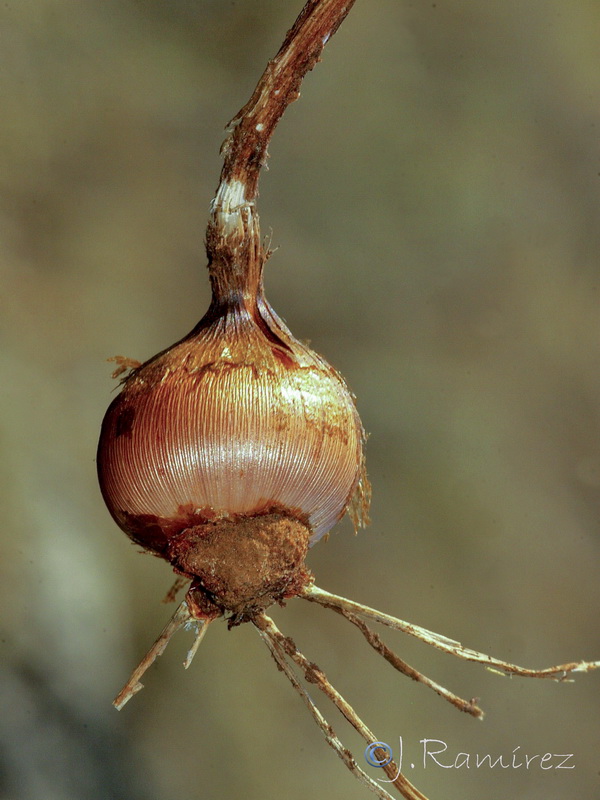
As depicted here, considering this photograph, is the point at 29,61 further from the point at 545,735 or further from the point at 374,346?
the point at 545,735

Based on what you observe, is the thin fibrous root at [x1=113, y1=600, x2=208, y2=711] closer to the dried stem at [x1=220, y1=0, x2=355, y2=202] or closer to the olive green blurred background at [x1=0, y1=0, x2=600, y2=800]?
the dried stem at [x1=220, y1=0, x2=355, y2=202]

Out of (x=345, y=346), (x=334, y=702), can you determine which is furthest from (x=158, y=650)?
(x=345, y=346)

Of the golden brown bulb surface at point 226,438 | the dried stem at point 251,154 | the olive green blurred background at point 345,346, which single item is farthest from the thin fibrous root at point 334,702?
the olive green blurred background at point 345,346

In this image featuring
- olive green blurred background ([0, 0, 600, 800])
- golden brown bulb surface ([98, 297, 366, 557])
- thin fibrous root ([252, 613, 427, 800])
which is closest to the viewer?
→ golden brown bulb surface ([98, 297, 366, 557])

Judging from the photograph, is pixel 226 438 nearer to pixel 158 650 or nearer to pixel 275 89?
pixel 158 650

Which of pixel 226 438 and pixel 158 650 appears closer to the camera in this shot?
pixel 226 438
